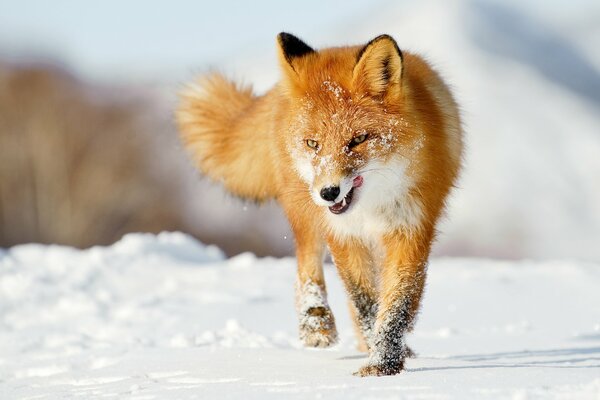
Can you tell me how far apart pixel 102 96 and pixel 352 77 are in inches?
1058

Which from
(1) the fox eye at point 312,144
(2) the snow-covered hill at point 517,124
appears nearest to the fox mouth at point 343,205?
(1) the fox eye at point 312,144

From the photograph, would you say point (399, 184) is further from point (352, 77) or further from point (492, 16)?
point (492, 16)

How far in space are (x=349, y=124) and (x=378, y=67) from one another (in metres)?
0.43

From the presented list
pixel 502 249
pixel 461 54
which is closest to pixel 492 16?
pixel 461 54

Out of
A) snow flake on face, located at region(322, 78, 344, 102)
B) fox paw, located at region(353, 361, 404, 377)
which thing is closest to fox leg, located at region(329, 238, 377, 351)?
fox paw, located at region(353, 361, 404, 377)

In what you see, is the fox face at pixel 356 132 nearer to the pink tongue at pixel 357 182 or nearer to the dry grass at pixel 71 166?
the pink tongue at pixel 357 182

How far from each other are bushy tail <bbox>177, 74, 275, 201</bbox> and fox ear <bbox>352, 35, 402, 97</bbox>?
5.71 ft

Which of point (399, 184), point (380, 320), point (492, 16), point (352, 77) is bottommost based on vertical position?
point (380, 320)

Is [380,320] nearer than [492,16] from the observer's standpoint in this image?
Yes

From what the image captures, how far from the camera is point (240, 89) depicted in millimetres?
7906

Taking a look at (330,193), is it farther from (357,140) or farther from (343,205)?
(357,140)

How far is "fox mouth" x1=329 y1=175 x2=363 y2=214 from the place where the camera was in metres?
5.35

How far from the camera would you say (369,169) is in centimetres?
535

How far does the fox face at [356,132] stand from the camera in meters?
5.29
